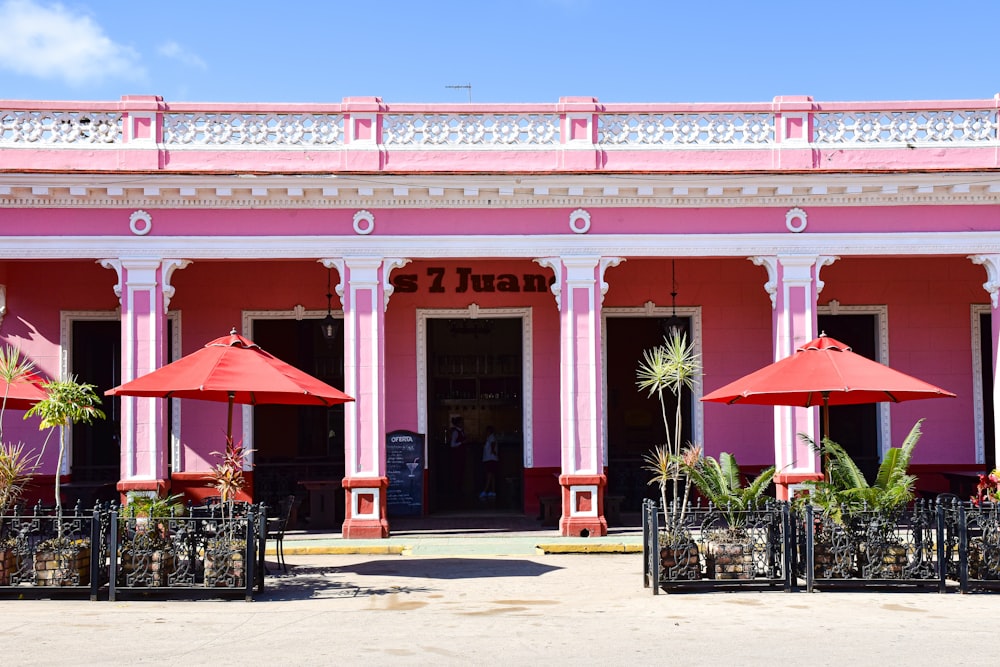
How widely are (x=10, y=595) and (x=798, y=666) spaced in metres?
7.19

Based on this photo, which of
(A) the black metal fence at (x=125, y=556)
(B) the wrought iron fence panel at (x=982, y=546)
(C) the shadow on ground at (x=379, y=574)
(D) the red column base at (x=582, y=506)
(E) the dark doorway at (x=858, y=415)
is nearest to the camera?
(A) the black metal fence at (x=125, y=556)

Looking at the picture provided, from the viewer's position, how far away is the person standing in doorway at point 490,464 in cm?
1866

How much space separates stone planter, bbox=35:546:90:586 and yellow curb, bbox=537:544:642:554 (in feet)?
19.9

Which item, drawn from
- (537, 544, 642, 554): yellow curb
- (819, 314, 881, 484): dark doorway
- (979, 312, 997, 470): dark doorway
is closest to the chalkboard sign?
(537, 544, 642, 554): yellow curb

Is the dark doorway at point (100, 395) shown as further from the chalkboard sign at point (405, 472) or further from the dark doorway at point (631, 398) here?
the dark doorway at point (631, 398)

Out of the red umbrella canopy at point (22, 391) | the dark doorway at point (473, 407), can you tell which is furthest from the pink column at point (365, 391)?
the red umbrella canopy at point (22, 391)

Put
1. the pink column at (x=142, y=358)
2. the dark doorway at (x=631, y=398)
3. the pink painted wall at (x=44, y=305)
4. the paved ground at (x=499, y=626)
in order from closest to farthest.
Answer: the paved ground at (x=499, y=626), the pink column at (x=142, y=358), the pink painted wall at (x=44, y=305), the dark doorway at (x=631, y=398)

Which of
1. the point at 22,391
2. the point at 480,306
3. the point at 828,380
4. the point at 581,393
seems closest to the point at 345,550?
the point at 581,393

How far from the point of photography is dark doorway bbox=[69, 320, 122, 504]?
17.6 metres

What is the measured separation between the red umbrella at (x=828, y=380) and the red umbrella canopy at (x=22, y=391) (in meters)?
7.55

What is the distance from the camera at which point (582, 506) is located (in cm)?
1543

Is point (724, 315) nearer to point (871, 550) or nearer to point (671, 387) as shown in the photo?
point (671, 387)

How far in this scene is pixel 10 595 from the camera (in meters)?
10.4

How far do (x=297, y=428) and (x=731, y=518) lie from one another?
9.05 meters
